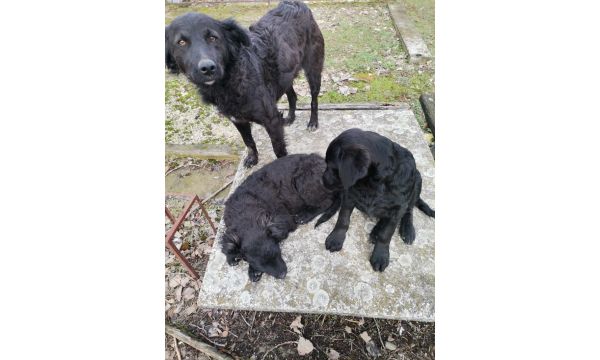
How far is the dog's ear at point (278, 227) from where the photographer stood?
3121 mm

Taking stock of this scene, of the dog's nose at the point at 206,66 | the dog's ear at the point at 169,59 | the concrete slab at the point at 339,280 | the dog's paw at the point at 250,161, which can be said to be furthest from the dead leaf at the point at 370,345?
the dog's ear at the point at 169,59

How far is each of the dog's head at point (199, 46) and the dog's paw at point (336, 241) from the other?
1.80m

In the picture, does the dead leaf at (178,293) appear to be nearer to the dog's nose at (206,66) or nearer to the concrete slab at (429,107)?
the dog's nose at (206,66)

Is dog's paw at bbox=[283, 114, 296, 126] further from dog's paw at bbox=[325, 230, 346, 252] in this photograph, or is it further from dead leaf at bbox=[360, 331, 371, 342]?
dead leaf at bbox=[360, 331, 371, 342]

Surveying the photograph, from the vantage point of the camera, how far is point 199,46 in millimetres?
2736

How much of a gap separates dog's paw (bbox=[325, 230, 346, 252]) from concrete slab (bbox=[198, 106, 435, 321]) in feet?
0.24

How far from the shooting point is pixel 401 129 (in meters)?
4.39

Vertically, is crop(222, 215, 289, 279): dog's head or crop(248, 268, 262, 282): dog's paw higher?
crop(222, 215, 289, 279): dog's head

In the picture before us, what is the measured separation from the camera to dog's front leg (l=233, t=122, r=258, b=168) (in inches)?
153

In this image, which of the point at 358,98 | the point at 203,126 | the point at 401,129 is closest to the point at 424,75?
the point at 358,98

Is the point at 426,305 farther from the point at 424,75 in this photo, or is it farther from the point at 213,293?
the point at 424,75

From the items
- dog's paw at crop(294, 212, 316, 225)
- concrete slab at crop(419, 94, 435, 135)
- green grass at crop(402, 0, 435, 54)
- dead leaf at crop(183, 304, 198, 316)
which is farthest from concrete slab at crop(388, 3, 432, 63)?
dead leaf at crop(183, 304, 198, 316)

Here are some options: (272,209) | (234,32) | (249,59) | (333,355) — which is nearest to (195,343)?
(333,355)

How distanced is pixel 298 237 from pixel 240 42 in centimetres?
200
